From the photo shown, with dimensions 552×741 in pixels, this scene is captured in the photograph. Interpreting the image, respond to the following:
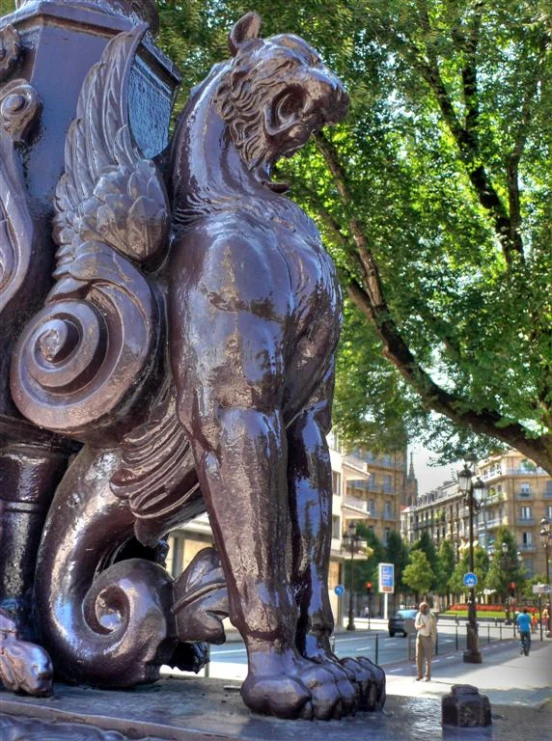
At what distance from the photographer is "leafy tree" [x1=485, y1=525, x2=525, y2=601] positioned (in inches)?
2712

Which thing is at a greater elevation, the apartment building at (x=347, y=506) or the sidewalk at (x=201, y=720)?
the apartment building at (x=347, y=506)

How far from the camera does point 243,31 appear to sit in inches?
92.2

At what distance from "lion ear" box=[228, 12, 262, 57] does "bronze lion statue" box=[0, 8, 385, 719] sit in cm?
9

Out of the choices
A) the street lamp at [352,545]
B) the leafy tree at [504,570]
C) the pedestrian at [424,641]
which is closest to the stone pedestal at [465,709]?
the pedestrian at [424,641]

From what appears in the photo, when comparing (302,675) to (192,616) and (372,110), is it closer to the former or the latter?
(192,616)

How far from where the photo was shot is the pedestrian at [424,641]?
14.6m

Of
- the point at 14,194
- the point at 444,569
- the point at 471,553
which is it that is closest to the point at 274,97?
the point at 14,194

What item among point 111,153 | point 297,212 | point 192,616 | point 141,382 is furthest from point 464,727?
point 111,153

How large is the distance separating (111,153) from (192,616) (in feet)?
4.06

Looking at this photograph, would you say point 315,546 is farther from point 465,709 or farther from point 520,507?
point 520,507

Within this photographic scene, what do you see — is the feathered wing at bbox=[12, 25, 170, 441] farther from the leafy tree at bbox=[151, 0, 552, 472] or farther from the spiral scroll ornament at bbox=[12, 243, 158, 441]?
the leafy tree at bbox=[151, 0, 552, 472]

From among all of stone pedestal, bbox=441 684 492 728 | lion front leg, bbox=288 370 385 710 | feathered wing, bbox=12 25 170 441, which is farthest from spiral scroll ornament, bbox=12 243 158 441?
stone pedestal, bbox=441 684 492 728

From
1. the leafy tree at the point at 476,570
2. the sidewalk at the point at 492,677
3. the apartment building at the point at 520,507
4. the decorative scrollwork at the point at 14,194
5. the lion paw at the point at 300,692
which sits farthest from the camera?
the apartment building at the point at 520,507

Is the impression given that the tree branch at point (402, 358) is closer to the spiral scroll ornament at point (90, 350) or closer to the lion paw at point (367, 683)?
the spiral scroll ornament at point (90, 350)
